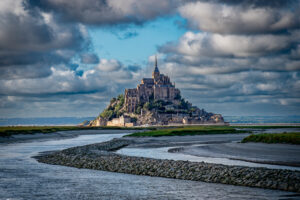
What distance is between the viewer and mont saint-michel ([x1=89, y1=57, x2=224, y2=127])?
172625 mm

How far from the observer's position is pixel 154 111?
176m

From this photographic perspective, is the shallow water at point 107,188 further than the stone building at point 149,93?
No

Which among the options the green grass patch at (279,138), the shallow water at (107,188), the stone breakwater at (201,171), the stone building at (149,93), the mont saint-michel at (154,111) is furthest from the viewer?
the stone building at (149,93)

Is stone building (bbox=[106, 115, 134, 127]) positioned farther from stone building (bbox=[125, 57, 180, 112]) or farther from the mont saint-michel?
stone building (bbox=[125, 57, 180, 112])

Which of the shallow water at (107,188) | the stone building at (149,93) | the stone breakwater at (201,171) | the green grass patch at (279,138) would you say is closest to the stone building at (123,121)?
the stone building at (149,93)

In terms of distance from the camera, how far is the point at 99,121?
19538cm

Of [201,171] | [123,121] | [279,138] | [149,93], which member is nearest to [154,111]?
[123,121]

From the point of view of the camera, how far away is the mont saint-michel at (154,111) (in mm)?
172625

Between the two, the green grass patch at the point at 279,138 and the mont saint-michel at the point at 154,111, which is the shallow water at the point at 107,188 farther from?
the mont saint-michel at the point at 154,111

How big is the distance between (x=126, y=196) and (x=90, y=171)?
24.6ft

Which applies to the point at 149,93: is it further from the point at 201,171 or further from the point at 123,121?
the point at 201,171

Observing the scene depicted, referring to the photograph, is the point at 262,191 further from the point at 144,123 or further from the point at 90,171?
the point at 144,123

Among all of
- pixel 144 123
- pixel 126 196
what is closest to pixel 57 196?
pixel 126 196

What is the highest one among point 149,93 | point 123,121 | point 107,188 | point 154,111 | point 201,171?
point 149,93
